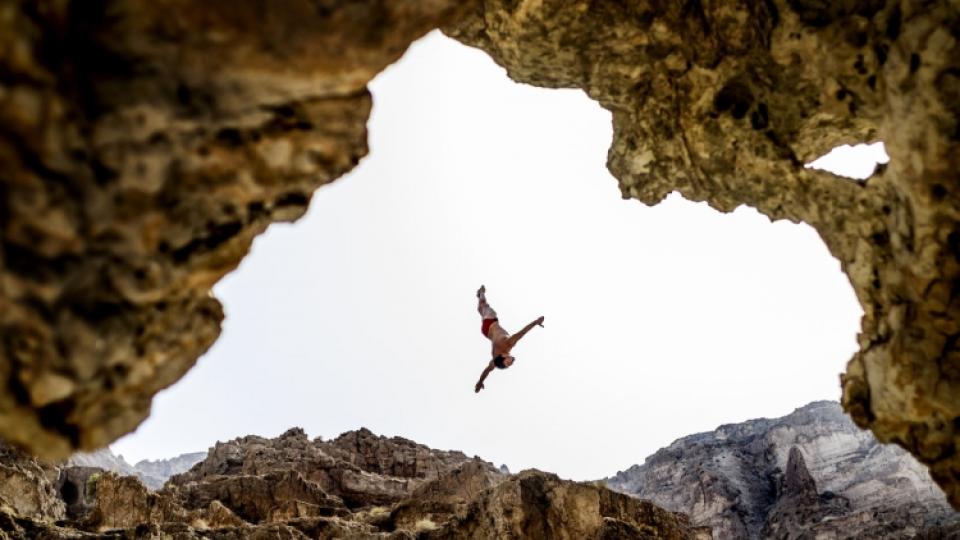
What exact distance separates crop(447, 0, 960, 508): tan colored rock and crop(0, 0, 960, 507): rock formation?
3 cm

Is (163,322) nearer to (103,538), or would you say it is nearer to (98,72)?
(98,72)

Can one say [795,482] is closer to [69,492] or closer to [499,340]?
[499,340]

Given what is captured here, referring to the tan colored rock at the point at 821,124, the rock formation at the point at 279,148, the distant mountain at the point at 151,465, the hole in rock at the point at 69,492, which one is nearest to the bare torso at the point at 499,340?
the tan colored rock at the point at 821,124

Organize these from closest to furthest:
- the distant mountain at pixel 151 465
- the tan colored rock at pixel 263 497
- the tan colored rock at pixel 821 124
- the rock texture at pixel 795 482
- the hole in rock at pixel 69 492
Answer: the tan colored rock at pixel 821 124 < the tan colored rock at pixel 263 497 < the hole in rock at pixel 69 492 < the rock texture at pixel 795 482 < the distant mountain at pixel 151 465

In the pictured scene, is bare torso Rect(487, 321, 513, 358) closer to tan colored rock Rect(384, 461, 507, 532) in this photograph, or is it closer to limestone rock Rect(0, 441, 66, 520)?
tan colored rock Rect(384, 461, 507, 532)

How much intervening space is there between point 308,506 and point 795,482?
42.6 meters

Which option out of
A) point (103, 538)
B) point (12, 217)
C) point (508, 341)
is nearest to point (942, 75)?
point (12, 217)

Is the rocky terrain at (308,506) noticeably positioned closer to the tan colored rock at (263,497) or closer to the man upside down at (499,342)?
the tan colored rock at (263,497)

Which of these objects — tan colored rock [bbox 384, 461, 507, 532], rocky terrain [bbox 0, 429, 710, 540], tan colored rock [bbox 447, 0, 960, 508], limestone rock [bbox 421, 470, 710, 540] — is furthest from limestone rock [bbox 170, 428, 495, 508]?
tan colored rock [bbox 447, 0, 960, 508]

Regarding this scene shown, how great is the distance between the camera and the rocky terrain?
1777 cm

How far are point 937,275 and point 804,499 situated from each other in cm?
4991

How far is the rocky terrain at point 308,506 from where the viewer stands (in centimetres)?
1777

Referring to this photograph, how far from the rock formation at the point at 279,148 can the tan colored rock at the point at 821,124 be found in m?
0.03

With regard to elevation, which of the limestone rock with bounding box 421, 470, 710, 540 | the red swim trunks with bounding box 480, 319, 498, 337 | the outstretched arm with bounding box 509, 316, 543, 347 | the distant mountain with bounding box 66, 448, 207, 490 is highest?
the distant mountain with bounding box 66, 448, 207, 490
